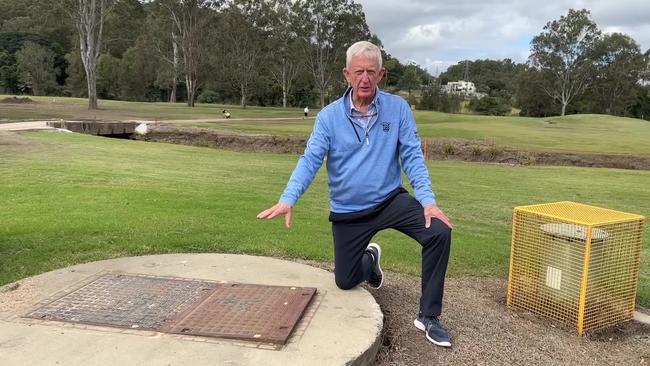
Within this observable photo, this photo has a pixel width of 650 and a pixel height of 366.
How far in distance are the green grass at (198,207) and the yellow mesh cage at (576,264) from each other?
2.72 feet

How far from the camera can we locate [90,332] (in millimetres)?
3436

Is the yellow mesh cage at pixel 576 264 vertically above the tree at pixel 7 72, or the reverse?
the tree at pixel 7 72

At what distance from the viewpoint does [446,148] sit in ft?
82.9

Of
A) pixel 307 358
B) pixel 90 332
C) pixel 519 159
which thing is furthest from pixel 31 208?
pixel 519 159

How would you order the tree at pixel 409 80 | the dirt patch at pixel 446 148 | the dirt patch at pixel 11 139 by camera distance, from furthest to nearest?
the tree at pixel 409 80, the dirt patch at pixel 446 148, the dirt patch at pixel 11 139

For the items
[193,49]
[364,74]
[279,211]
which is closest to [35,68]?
[193,49]

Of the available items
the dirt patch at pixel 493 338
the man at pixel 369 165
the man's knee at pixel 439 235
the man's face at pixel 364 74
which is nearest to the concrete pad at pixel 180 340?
the dirt patch at pixel 493 338

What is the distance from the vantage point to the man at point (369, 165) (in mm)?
3861

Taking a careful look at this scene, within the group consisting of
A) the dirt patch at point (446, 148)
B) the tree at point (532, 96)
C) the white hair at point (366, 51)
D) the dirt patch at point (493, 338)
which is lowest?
the dirt patch at point (446, 148)

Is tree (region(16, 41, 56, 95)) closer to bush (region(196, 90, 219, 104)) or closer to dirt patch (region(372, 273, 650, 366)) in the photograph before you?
bush (region(196, 90, 219, 104))

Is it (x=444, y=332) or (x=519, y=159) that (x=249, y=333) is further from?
(x=519, y=159)

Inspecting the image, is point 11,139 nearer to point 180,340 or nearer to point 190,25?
point 180,340

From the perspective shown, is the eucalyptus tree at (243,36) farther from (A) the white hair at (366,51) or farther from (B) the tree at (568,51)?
(A) the white hair at (366,51)

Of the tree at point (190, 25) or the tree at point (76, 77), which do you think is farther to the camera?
the tree at point (76, 77)
